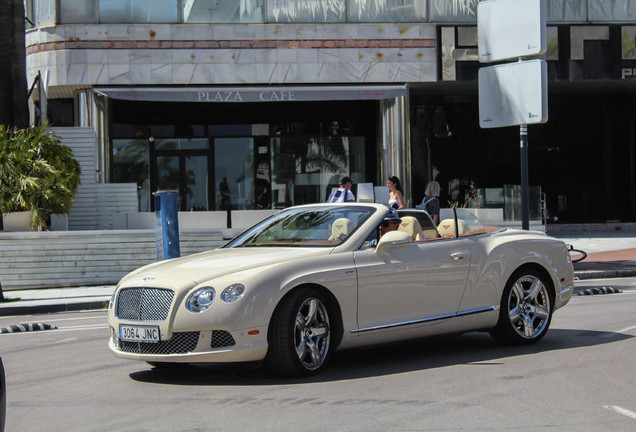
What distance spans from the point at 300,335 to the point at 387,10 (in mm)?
20094

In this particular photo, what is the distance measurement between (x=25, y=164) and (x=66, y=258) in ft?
7.87

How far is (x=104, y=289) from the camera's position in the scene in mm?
16234

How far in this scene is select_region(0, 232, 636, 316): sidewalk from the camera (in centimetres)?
1389

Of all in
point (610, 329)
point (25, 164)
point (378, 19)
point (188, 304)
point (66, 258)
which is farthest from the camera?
point (378, 19)

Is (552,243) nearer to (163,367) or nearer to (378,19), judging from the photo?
(163,367)

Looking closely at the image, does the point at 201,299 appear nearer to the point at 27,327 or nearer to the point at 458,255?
the point at 458,255

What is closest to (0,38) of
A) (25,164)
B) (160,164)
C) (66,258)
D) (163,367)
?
(25,164)

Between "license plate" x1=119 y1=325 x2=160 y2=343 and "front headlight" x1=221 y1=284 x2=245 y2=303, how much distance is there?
58 cm

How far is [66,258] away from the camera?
55.6 ft

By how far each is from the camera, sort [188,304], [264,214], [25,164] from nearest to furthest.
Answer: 1. [188,304]
2. [25,164]
3. [264,214]

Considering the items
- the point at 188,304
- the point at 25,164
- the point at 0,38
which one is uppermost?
the point at 0,38

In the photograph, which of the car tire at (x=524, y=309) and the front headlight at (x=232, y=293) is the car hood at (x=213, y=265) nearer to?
the front headlight at (x=232, y=293)

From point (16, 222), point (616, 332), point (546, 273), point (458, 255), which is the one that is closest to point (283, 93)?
point (16, 222)

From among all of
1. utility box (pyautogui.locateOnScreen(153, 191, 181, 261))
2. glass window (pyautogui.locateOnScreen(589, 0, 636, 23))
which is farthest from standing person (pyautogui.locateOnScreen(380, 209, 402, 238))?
glass window (pyautogui.locateOnScreen(589, 0, 636, 23))
